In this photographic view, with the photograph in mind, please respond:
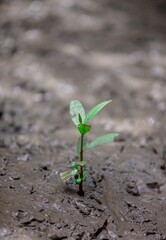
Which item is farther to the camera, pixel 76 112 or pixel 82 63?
pixel 82 63

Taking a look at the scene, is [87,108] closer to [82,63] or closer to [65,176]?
[82,63]

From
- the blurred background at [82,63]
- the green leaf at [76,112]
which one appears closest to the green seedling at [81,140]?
the green leaf at [76,112]

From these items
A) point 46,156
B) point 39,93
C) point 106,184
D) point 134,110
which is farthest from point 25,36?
point 106,184

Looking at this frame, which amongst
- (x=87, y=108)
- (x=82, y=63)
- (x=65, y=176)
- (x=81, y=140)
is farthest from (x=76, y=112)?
(x=82, y=63)

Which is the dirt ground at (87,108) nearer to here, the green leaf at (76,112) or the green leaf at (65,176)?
the green leaf at (65,176)

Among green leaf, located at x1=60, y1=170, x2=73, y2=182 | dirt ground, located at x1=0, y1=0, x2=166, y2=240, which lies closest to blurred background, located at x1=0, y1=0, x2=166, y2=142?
dirt ground, located at x1=0, y1=0, x2=166, y2=240

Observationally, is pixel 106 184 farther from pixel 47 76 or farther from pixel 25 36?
pixel 25 36

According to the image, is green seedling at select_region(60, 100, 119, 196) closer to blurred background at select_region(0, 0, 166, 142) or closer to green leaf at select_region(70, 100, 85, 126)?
green leaf at select_region(70, 100, 85, 126)
